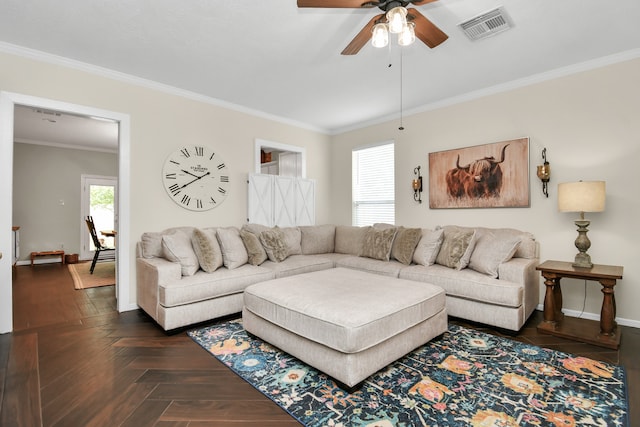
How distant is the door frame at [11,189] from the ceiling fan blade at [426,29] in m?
3.15

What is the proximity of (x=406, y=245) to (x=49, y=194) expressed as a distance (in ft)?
25.5

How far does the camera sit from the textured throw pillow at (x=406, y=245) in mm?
3738

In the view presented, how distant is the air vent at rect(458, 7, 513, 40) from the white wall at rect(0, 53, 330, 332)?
10.1 ft

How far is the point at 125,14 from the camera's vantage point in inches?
94.3

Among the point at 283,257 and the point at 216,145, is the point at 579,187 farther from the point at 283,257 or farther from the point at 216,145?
the point at 216,145

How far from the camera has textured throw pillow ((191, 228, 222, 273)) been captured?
10.7 ft

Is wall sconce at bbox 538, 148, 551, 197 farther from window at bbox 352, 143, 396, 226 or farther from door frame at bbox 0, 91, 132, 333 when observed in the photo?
door frame at bbox 0, 91, 132, 333

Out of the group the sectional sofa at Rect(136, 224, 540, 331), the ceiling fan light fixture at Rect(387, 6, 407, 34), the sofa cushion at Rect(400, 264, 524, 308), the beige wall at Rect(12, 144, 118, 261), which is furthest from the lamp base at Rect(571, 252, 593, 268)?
the beige wall at Rect(12, 144, 118, 261)

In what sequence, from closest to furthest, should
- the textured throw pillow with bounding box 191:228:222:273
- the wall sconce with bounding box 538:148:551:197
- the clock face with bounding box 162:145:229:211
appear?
the textured throw pillow with bounding box 191:228:222:273
the wall sconce with bounding box 538:148:551:197
the clock face with bounding box 162:145:229:211

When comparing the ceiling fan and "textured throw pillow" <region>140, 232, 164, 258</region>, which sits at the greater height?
the ceiling fan

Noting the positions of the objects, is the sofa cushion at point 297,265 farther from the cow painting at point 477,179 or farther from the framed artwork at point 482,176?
the cow painting at point 477,179

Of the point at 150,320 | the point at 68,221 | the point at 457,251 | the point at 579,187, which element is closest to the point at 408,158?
the point at 457,251

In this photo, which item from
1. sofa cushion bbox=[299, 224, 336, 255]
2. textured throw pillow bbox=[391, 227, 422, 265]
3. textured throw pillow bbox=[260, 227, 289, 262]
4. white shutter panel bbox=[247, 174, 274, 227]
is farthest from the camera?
sofa cushion bbox=[299, 224, 336, 255]

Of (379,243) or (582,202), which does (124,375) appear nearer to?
(379,243)
